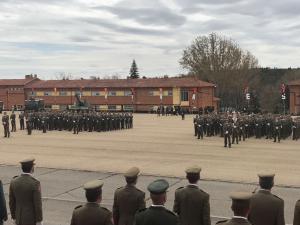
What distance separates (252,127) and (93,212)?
2408 centimetres

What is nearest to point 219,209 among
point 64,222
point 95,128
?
point 64,222

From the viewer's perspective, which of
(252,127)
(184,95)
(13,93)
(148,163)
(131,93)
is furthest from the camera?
(13,93)

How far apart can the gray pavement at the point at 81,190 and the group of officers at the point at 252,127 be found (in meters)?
11.7

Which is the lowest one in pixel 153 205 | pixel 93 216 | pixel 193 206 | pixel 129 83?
pixel 193 206

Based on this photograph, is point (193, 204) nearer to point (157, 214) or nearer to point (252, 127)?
point (157, 214)

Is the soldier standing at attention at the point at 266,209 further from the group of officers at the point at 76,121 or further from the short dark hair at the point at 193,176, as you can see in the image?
the group of officers at the point at 76,121

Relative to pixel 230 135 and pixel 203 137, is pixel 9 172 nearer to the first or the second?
pixel 230 135

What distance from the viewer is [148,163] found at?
1719 centimetres

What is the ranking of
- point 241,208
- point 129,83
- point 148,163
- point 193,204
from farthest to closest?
point 129,83 → point 148,163 → point 193,204 → point 241,208

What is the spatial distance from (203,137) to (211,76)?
160 feet

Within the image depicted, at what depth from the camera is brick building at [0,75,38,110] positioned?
7606 centimetres

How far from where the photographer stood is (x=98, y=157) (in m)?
19.0

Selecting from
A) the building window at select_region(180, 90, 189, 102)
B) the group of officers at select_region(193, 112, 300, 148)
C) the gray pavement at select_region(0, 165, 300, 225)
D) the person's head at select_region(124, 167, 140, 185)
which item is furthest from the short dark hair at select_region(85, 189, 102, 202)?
the building window at select_region(180, 90, 189, 102)

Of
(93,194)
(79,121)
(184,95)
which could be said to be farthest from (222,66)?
(93,194)
